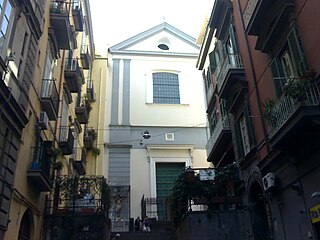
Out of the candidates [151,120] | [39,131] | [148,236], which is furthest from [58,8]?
[151,120]

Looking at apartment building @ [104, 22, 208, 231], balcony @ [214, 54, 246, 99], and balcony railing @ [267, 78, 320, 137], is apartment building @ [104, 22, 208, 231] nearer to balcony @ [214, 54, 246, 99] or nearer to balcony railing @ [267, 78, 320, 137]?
balcony @ [214, 54, 246, 99]

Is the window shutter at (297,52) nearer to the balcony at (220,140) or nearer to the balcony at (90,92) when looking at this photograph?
the balcony at (220,140)

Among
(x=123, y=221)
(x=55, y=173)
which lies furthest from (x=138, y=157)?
(x=55, y=173)

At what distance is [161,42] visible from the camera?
28328 mm

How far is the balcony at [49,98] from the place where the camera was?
43.0 feet

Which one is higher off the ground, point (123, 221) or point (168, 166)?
point (168, 166)

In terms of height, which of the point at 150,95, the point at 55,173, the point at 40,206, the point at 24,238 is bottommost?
the point at 24,238

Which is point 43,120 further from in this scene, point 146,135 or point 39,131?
point 146,135

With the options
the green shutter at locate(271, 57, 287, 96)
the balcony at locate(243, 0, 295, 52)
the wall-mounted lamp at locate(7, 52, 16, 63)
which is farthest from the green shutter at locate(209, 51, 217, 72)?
the wall-mounted lamp at locate(7, 52, 16, 63)

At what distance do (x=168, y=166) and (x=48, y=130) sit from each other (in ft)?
36.7

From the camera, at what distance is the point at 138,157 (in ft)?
76.2

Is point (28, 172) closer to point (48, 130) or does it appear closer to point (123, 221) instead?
point (48, 130)

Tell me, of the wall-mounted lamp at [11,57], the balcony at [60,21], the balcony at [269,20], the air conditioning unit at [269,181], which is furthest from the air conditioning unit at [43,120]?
the air conditioning unit at [269,181]

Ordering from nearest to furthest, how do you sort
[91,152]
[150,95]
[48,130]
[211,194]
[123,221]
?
[211,194]
[48,130]
[123,221]
[91,152]
[150,95]
